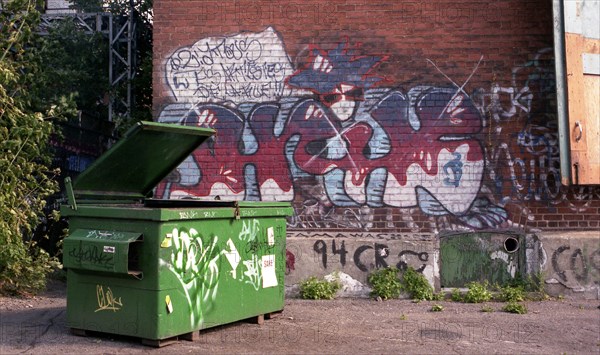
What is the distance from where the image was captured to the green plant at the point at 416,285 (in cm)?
897

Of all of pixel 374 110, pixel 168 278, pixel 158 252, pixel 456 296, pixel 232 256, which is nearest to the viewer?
pixel 158 252

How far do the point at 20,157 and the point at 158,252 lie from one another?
372cm

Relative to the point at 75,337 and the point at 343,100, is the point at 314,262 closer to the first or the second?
the point at 343,100

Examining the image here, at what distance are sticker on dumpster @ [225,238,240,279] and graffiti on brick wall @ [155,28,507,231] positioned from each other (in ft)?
8.67

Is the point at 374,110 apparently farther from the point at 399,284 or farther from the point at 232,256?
the point at 232,256

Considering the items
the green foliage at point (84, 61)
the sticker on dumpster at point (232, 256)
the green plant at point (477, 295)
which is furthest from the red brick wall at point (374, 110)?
the green foliage at point (84, 61)

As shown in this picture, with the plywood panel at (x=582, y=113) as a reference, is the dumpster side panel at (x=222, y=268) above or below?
below

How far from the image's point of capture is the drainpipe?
8.76 meters

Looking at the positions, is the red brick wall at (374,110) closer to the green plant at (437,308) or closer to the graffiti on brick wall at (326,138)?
the graffiti on brick wall at (326,138)

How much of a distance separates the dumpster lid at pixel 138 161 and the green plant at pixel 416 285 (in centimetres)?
361

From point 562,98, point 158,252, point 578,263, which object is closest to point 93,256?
point 158,252

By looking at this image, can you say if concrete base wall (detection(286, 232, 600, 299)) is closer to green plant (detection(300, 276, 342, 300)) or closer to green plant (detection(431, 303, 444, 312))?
green plant (detection(300, 276, 342, 300))

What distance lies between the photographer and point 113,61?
13867mm

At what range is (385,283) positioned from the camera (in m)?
9.01
